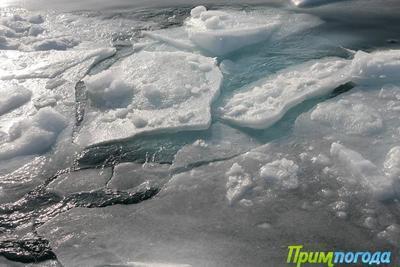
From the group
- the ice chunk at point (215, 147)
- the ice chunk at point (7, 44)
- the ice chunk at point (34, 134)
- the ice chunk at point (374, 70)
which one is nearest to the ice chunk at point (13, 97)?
the ice chunk at point (34, 134)

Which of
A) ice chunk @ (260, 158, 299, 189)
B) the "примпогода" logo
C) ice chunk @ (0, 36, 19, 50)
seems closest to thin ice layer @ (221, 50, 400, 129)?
ice chunk @ (260, 158, 299, 189)

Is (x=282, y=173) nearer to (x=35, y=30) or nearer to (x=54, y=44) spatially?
(x=54, y=44)

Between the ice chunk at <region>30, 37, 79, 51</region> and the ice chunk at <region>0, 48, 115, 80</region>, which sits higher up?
the ice chunk at <region>30, 37, 79, 51</region>

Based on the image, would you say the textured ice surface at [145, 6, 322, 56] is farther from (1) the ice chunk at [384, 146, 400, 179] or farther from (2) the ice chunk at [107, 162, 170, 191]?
(1) the ice chunk at [384, 146, 400, 179]

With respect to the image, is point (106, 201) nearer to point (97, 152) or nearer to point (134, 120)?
point (97, 152)

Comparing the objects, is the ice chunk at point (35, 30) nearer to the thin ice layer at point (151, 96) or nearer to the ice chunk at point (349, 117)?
the thin ice layer at point (151, 96)

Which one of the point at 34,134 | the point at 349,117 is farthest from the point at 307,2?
the point at 34,134
